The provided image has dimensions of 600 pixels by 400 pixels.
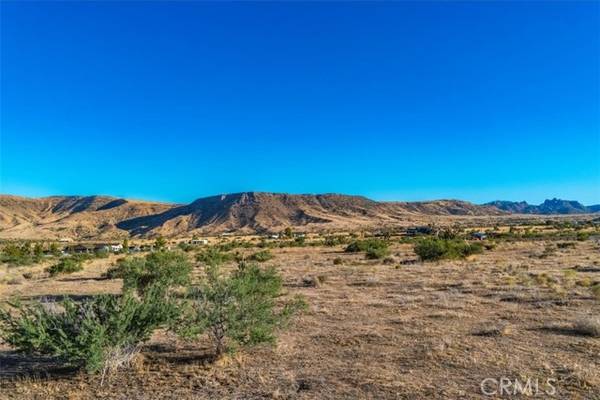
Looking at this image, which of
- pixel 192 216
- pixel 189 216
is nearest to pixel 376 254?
pixel 192 216

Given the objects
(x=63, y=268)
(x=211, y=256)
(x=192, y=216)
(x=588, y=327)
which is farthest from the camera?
(x=192, y=216)

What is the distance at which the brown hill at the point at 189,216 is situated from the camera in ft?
490

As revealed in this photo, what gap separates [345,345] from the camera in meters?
12.2

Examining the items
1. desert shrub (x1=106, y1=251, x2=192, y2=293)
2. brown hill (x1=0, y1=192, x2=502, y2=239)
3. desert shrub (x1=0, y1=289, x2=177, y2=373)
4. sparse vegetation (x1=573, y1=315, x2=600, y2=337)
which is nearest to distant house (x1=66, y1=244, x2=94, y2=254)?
desert shrub (x1=106, y1=251, x2=192, y2=293)

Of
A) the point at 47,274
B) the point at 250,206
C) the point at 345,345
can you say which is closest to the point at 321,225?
the point at 250,206

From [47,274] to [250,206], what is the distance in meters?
134

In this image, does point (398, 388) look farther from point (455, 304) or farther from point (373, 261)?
point (373, 261)

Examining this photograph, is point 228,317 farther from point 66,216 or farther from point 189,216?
point 66,216

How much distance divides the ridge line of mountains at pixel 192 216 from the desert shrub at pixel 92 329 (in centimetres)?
12545

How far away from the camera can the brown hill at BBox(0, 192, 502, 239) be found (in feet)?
490

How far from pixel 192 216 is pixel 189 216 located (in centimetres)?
112

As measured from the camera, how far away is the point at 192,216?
16950cm

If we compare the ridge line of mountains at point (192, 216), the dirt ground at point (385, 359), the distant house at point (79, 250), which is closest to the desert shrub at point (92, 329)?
the dirt ground at point (385, 359)

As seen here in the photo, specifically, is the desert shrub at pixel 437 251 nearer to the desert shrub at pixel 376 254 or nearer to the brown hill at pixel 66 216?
the desert shrub at pixel 376 254
